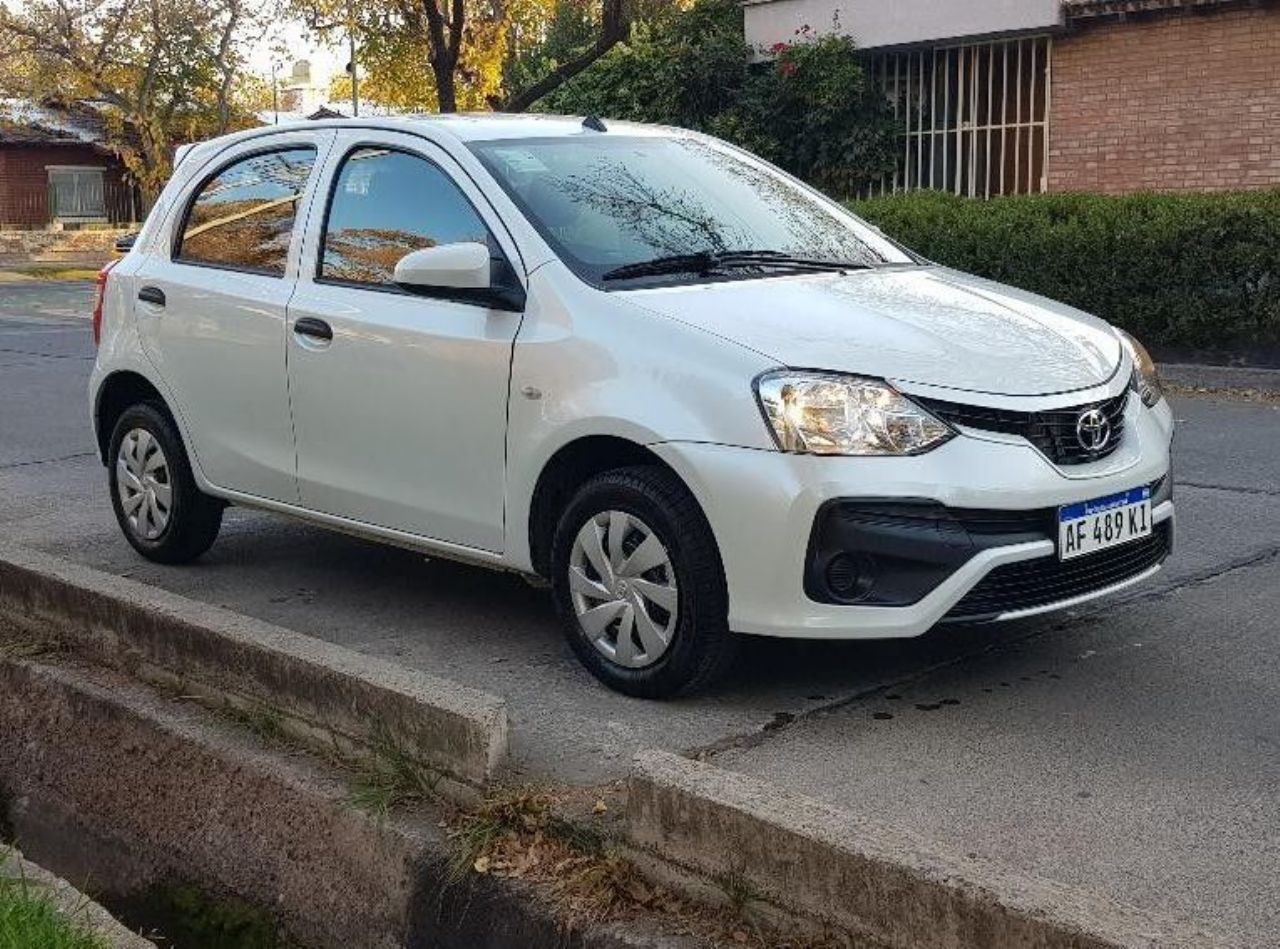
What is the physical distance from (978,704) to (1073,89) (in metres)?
13.4

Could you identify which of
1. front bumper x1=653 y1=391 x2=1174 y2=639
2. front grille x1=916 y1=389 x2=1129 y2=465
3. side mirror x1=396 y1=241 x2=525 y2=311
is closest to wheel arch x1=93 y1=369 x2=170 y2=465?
side mirror x1=396 y1=241 x2=525 y2=311

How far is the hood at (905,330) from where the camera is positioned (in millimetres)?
4270

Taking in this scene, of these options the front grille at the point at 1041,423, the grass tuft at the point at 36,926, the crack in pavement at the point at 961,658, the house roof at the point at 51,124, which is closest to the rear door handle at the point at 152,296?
the grass tuft at the point at 36,926

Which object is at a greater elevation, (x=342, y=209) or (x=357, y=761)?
(x=342, y=209)

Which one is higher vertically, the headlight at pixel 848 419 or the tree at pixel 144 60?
the tree at pixel 144 60

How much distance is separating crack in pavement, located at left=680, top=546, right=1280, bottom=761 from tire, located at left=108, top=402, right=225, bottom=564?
2.87 metres

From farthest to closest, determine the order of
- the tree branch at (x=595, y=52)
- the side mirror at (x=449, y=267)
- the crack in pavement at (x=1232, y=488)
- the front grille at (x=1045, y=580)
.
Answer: the tree branch at (x=595, y=52), the crack in pavement at (x=1232, y=488), the side mirror at (x=449, y=267), the front grille at (x=1045, y=580)

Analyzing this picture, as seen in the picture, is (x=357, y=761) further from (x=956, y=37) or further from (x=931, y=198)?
(x=956, y=37)

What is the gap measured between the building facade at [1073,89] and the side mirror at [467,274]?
38.8 ft

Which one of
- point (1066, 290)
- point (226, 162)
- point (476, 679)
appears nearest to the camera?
point (476, 679)

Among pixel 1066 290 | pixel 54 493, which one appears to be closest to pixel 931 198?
pixel 1066 290

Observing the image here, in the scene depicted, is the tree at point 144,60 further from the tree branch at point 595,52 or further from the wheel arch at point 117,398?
the wheel arch at point 117,398

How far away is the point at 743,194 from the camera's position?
18.3 ft

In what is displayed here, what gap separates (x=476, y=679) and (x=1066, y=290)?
8.64 m
